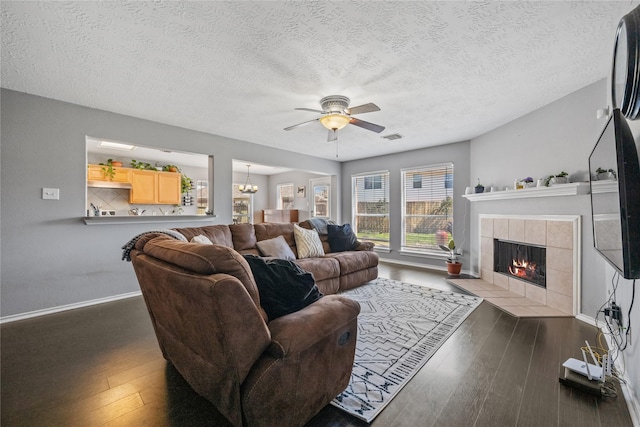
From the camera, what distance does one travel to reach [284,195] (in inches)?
352

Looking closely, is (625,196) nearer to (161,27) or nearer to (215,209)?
(161,27)

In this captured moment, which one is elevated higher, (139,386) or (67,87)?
(67,87)

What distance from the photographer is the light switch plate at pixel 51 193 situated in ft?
10.2

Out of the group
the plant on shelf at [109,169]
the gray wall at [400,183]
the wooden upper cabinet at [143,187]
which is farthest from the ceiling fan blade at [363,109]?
the wooden upper cabinet at [143,187]

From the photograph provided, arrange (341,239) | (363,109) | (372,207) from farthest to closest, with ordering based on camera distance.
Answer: (372,207), (341,239), (363,109)

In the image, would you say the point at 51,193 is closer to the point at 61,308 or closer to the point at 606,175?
the point at 61,308

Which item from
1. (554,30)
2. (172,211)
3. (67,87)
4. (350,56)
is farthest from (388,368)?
(172,211)

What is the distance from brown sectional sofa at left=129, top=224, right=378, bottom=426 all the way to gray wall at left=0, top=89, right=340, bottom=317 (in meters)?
2.44

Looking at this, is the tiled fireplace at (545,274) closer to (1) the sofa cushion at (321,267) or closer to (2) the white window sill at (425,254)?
(2) the white window sill at (425,254)

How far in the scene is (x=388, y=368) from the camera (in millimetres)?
1958

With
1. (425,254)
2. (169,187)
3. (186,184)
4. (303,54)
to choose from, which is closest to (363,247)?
(425,254)

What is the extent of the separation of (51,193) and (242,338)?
3.55m

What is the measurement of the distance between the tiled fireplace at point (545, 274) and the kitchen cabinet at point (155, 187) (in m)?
6.41

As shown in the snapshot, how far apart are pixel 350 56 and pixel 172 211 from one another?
621 centimetres
